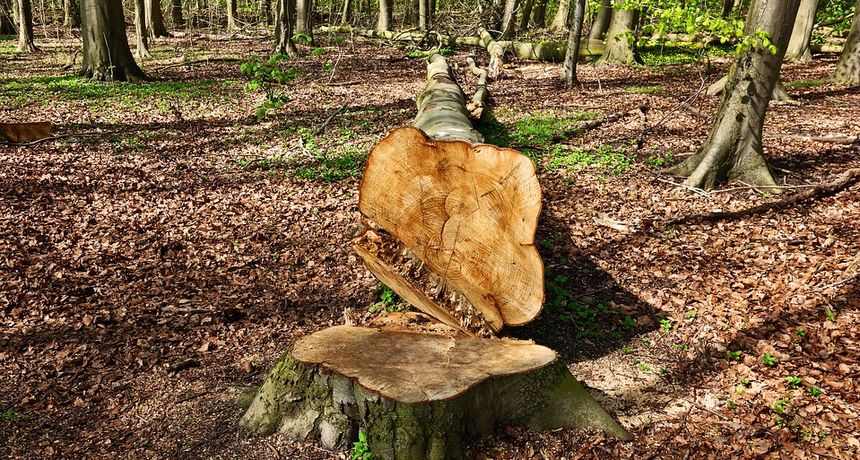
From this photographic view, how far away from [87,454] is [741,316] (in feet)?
14.4

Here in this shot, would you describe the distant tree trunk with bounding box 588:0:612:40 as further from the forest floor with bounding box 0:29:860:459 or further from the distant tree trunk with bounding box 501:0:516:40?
the forest floor with bounding box 0:29:860:459

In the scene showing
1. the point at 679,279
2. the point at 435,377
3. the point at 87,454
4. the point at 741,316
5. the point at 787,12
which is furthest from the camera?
the point at 787,12

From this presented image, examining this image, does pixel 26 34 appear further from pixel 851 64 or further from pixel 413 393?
pixel 851 64

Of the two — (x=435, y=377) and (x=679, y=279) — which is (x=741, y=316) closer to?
(x=679, y=279)

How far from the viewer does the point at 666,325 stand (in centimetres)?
434

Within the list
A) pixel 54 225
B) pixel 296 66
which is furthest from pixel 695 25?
pixel 296 66

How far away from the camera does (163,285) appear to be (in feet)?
16.7

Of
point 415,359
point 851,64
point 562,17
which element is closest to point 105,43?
point 415,359

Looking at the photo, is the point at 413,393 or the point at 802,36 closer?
the point at 413,393

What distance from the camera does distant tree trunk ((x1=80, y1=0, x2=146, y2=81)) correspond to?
12961 mm

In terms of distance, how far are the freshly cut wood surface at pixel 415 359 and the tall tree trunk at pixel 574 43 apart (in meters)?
11.2

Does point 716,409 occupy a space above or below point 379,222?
below

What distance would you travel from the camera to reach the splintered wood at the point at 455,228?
366 cm

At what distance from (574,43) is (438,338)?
38.5ft
